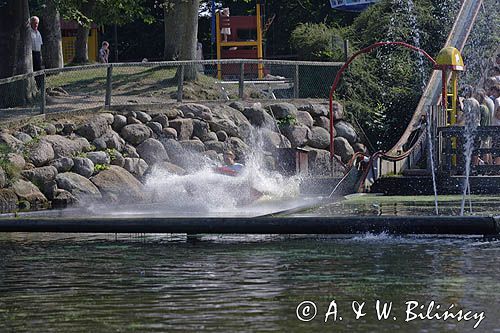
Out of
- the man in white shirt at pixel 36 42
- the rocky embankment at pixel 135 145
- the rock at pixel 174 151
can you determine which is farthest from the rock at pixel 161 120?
the man in white shirt at pixel 36 42

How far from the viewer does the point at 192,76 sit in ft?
109

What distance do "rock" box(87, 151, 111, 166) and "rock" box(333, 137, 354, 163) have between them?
8207 mm

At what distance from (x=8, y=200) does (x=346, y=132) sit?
12601 millimetres

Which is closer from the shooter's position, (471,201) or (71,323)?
(71,323)

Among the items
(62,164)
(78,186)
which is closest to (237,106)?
(62,164)

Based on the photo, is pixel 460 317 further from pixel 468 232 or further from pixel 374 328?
pixel 468 232

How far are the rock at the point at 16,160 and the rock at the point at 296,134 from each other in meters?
9.27

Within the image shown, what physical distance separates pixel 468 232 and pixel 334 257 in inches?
67.8

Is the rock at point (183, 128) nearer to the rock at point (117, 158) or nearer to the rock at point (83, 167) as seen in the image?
the rock at point (117, 158)

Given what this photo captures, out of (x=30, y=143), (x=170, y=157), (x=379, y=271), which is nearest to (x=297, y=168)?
(x=170, y=157)

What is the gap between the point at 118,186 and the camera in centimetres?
2538

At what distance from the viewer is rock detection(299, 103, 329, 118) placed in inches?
1332

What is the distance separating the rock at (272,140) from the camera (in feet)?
103

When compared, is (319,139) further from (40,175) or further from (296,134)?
(40,175)
